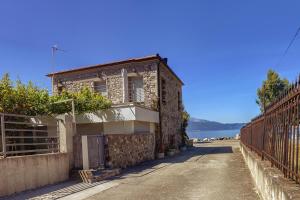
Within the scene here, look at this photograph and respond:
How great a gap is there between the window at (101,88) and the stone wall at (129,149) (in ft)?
16.2

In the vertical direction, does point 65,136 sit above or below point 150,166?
above

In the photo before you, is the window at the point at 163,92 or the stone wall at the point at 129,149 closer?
the stone wall at the point at 129,149

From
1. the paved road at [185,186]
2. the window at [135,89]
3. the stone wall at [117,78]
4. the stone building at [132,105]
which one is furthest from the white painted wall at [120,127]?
the paved road at [185,186]

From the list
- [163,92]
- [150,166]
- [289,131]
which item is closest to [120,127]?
[150,166]

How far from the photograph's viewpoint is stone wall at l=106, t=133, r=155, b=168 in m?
13.3

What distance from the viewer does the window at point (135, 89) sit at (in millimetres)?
20219

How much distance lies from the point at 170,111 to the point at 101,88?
5.86 m

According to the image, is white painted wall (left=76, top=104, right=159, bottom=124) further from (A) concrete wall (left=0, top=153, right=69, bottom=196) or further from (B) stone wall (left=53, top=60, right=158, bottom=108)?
(A) concrete wall (left=0, top=153, right=69, bottom=196)

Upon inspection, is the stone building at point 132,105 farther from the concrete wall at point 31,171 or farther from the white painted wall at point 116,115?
the concrete wall at point 31,171

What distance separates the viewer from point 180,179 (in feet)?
34.1

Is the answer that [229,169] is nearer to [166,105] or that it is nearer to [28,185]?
[28,185]

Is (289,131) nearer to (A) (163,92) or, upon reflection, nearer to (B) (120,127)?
(B) (120,127)

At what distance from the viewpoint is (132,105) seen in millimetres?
15766

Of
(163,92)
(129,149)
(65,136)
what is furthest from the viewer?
(163,92)
